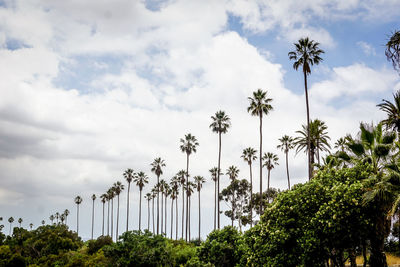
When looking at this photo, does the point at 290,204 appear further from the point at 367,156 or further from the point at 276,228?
the point at 367,156

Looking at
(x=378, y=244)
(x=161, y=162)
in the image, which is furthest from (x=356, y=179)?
(x=161, y=162)

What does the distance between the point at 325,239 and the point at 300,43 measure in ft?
78.5

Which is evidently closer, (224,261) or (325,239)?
(325,239)

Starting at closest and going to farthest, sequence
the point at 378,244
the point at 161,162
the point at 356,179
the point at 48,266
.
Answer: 1. the point at 378,244
2. the point at 356,179
3. the point at 48,266
4. the point at 161,162

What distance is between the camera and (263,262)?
21516 millimetres

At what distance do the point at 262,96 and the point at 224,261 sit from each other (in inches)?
1070

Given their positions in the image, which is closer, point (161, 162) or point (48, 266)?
point (48, 266)

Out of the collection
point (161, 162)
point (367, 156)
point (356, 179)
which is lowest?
point (356, 179)

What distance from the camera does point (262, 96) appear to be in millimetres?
48906

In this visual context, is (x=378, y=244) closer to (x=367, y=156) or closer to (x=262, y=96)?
(x=367, y=156)

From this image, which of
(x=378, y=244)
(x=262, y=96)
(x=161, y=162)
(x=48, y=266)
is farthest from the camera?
(x=161, y=162)

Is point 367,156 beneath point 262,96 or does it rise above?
beneath

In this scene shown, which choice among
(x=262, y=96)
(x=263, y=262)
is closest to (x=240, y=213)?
(x=262, y=96)

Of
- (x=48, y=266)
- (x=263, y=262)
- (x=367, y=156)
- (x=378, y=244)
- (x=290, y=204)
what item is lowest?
(x=48, y=266)
